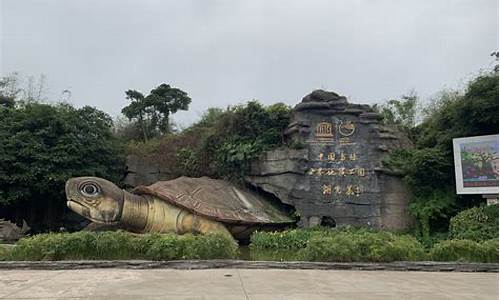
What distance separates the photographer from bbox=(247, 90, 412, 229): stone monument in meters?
13.1

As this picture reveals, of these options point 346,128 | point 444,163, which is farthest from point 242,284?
point 346,128

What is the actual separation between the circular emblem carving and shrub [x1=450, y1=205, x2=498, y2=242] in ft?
13.0

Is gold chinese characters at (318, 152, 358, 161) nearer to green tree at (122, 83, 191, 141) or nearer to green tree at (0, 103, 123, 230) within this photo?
green tree at (0, 103, 123, 230)

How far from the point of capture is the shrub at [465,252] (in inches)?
290

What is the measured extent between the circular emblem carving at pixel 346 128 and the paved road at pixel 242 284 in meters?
7.37

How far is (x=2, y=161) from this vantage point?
13234mm

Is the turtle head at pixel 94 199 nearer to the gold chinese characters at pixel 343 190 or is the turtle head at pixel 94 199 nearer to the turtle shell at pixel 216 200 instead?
the turtle shell at pixel 216 200

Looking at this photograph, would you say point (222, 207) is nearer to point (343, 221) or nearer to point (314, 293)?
point (343, 221)

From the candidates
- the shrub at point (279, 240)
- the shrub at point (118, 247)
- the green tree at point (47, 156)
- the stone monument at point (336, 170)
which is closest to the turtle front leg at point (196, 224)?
the shrub at point (279, 240)

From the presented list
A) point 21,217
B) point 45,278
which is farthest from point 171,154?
point 45,278

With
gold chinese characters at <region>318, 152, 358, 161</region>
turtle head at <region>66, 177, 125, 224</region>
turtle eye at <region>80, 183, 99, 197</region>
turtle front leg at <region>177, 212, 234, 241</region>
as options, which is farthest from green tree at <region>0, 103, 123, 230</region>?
gold chinese characters at <region>318, 152, 358, 161</region>

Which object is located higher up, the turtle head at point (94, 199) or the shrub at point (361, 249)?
the turtle head at point (94, 199)

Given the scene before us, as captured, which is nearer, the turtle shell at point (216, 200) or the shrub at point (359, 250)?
the shrub at point (359, 250)

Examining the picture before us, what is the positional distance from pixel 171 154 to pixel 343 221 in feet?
21.4
